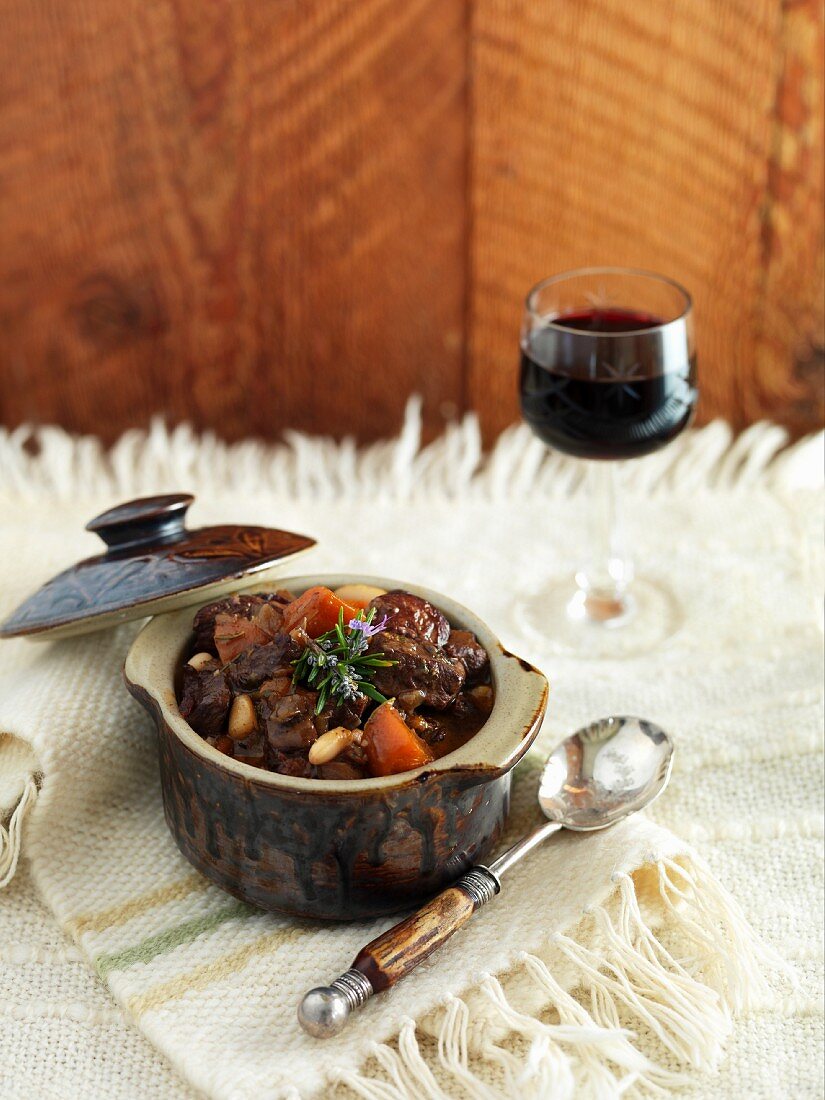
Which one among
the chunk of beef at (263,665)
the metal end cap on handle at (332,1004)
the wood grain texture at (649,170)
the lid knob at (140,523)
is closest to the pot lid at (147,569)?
the lid knob at (140,523)

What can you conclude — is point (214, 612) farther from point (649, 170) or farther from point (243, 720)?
point (649, 170)

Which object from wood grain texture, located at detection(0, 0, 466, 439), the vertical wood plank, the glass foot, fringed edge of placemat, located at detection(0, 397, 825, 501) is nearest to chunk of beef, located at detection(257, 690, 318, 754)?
the glass foot

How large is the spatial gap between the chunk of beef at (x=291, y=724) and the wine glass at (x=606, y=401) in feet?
2.09

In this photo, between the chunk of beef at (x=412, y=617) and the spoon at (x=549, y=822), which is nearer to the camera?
Answer: the spoon at (x=549, y=822)

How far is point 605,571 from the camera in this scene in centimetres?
182

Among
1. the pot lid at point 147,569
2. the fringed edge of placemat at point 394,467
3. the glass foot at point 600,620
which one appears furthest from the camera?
the fringed edge of placemat at point 394,467

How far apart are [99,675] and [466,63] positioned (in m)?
1.28

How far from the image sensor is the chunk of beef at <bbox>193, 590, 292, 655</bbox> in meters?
1.28

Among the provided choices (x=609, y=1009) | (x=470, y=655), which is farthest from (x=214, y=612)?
(x=609, y=1009)

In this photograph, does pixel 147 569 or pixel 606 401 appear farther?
pixel 606 401

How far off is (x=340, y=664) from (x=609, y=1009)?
15.8 inches

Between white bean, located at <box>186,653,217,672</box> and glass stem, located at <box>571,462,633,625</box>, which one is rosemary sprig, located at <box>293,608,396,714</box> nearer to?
white bean, located at <box>186,653,217,672</box>

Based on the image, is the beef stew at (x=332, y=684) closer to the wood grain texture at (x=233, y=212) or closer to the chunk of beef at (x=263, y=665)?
the chunk of beef at (x=263, y=665)

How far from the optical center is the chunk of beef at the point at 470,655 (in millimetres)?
1254
